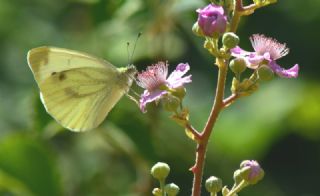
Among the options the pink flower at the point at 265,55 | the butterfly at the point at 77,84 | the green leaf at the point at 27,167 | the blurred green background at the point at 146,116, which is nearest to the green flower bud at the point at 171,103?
the pink flower at the point at 265,55

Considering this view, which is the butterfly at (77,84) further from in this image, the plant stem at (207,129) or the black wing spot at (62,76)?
the plant stem at (207,129)

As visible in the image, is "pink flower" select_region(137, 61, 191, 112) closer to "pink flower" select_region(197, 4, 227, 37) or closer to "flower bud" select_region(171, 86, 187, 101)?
"flower bud" select_region(171, 86, 187, 101)

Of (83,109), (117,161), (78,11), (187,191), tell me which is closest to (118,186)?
(117,161)

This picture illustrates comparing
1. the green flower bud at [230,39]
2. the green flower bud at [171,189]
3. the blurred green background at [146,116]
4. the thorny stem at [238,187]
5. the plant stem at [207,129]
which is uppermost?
the green flower bud at [230,39]

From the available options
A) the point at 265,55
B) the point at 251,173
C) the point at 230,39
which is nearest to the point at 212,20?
the point at 230,39

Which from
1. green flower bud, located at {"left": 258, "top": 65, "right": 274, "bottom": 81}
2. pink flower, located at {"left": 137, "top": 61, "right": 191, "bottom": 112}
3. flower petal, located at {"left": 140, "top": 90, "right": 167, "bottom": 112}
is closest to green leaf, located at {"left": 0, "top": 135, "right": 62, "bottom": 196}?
pink flower, located at {"left": 137, "top": 61, "right": 191, "bottom": 112}
